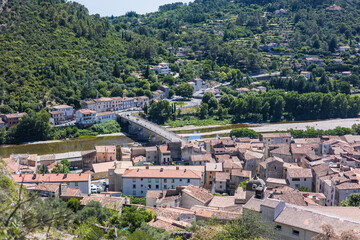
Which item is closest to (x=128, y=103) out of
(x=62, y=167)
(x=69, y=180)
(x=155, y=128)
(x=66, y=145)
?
(x=155, y=128)

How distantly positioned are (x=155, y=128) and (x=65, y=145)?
10395mm

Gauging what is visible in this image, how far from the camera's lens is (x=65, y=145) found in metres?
43.8

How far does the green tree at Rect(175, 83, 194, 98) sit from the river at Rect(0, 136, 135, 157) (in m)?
17.6

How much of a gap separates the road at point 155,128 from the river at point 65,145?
263cm

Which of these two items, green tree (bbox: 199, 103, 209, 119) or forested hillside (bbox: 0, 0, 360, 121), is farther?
forested hillside (bbox: 0, 0, 360, 121)

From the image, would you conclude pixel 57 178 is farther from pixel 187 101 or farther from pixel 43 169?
pixel 187 101

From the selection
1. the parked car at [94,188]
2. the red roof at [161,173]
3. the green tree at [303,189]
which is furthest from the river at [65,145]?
the green tree at [303,189]

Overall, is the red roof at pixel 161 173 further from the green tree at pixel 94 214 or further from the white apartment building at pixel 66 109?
the white apartment building at pixel 66 109

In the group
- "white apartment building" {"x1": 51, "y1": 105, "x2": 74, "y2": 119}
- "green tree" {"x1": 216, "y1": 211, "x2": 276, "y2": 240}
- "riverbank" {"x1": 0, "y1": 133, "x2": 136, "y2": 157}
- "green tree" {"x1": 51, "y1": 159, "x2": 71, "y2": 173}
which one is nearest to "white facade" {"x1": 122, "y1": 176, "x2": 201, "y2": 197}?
"green tree" {"x1": 51, "y1": 159, "x2": 71, "y2": 173}

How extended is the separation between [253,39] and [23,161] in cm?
7279

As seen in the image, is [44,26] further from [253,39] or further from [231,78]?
[253,39]

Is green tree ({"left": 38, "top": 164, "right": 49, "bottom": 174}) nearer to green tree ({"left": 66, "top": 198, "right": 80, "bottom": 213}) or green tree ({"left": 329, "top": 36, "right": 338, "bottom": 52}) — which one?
green tree ({"left": 66, "top": 198, "right": 80, "bottom": 213})

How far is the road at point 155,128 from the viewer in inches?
1552

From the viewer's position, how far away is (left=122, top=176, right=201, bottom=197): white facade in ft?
87.0
